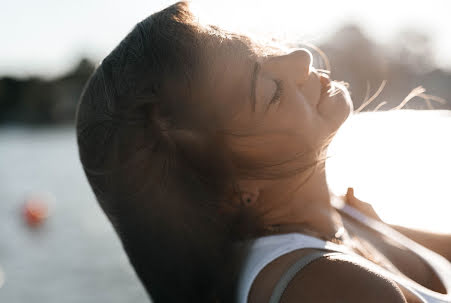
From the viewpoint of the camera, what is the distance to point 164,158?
1.57 metres

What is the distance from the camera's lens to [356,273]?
51.8 inches

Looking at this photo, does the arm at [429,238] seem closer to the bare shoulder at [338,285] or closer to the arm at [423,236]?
the arm at [423,236]

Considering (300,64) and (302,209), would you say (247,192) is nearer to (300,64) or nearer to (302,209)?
(302,209)

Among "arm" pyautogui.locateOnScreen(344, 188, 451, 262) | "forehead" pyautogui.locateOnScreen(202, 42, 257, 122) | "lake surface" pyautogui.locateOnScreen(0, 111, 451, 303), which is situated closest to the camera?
"forehead" pyautogui.locateOnScreen(202, 42, 257, 122)

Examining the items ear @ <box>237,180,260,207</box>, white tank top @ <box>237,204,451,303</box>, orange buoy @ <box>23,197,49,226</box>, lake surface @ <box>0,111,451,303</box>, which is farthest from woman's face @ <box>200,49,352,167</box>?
orange buoy @ <box>23,197,49,226</box>

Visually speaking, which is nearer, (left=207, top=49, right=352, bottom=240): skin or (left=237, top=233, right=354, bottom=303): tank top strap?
(left=237, top=233, right=354, bottom=303): tank top strap

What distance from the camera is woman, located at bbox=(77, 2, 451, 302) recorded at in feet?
4.94

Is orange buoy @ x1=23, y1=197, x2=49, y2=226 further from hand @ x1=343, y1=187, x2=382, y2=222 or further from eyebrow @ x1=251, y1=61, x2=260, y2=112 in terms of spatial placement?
eyebrow @ x1=251, y1=61, x2=260, y2=112

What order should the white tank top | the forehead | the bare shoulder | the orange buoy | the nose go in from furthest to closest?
1. the orange buoy
2. the nose
3. the forehead
4. the white tank top
5. the bare shoulder

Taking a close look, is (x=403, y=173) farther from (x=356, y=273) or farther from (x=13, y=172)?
(x=13, y=172)

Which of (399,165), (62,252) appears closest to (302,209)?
(399,165)

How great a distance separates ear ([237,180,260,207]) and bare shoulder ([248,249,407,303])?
1.40 ft

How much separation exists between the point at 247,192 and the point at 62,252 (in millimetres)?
12698

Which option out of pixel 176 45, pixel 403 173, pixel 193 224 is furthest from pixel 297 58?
pixel 403 173
